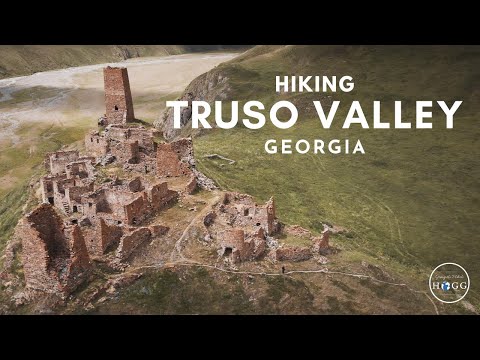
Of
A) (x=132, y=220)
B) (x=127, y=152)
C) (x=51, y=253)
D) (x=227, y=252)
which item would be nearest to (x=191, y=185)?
(x=127, y=152)

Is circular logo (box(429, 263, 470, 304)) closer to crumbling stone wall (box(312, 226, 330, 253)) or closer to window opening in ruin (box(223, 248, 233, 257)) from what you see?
crumbling stone wall (box(312, 226, 330, 253))

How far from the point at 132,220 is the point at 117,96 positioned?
26667 mm

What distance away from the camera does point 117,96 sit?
2650 inches

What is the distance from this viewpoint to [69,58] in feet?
644

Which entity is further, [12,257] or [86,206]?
[86,206]

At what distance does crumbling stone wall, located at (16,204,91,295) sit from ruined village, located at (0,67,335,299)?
2.7 inches

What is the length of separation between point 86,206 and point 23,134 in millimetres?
72114

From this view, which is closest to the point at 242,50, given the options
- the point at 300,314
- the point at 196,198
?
the point at 196,198

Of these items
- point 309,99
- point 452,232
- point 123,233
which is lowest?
point 452,232

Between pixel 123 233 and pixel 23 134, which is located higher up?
pixel 23 134

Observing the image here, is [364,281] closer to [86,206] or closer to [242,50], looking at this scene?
[86,206]

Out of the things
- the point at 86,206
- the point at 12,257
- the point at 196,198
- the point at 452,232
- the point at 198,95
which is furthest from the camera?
the point at 198,95

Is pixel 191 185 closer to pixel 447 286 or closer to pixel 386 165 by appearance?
pixel 447 286

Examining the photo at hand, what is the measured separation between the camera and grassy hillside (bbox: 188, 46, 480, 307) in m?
70.8
